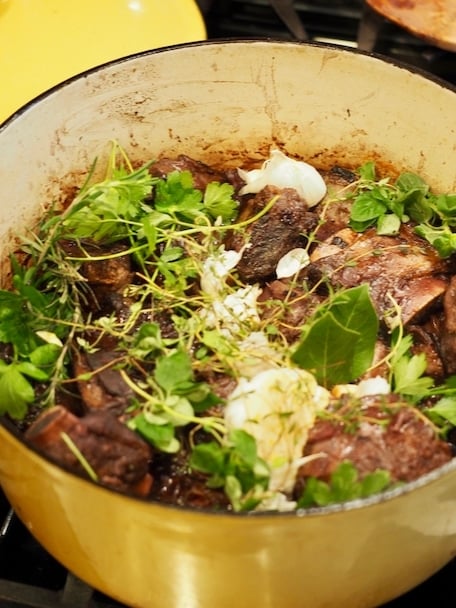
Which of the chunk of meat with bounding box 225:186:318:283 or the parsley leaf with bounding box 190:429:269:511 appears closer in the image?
the parsley leaf with bounding box 190:429:269:511

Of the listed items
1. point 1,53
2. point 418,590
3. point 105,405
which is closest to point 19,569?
point 105,405

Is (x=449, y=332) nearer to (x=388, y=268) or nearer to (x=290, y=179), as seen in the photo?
(x=388, y=268)

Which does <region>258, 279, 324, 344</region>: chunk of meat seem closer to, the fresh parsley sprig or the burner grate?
the fresh parsley sprig

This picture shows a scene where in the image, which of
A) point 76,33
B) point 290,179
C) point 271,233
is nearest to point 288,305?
point 271,233

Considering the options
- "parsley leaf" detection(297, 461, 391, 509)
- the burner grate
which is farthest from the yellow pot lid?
"parsley leaf" detection(297, 461, 391, 509)

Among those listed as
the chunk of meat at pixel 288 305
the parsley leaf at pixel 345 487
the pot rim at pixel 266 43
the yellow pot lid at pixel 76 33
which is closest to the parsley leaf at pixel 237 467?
the parsley leaf at pixel 345 487

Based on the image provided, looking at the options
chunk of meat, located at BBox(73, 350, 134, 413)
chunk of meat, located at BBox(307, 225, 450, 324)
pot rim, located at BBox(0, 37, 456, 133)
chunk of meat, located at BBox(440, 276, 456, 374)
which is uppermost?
pot rim, located at BBox(0, 37, 456, 133)
